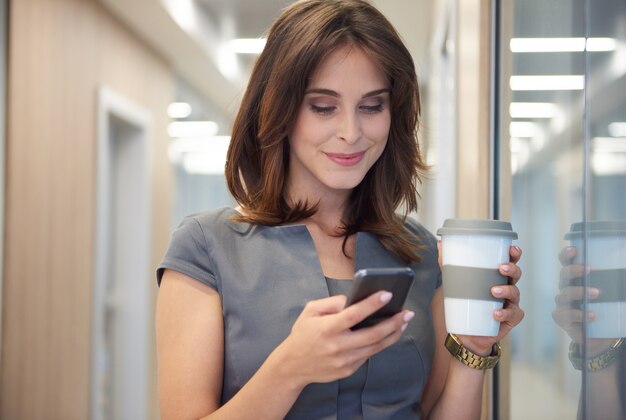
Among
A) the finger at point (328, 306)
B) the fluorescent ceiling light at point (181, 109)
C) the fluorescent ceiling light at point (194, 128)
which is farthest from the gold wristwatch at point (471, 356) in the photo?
the fluorescent ceiling light at point (194, 128)

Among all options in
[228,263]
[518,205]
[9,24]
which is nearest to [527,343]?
[518,205]

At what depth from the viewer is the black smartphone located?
0.99 metres

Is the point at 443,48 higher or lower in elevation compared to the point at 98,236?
higher

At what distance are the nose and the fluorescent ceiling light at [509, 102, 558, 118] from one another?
0.43 meters

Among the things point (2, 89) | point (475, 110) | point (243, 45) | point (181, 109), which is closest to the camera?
point (475, 110)

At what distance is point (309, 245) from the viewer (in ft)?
4.61

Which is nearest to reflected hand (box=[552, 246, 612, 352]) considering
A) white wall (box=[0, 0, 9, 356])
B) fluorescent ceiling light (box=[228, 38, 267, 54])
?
white wall (box=[0, 0, 9, 356])

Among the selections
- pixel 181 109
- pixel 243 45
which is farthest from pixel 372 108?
pixel 181 109

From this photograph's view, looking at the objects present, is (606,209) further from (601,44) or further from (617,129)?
(601,44)

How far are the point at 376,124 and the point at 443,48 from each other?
3.07 metres

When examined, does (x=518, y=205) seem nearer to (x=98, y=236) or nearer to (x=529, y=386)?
(x=529, y=386)

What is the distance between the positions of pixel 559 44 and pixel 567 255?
415 mm

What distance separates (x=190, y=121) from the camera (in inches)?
383

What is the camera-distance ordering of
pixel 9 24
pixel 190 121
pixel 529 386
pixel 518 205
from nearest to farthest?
1. pixel 529 386
2. pixel 518 205
3. pixel 9 24
4. pixel 190 121
